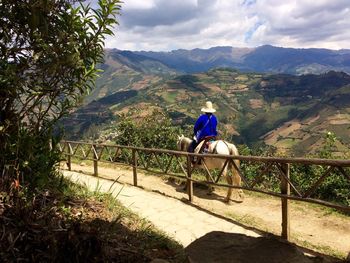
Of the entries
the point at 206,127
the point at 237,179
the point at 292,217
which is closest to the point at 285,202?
the point at 292,217

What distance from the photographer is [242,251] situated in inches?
163

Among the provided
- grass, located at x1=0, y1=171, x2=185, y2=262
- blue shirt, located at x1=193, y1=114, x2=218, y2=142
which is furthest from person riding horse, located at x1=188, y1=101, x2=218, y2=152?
grass, located at x1=0, y1=171, x2=185, y2=262

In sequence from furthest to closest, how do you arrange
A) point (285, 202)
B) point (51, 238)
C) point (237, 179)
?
1. point (237, 179)
2. point (285, 202)
3. point (51, 238)

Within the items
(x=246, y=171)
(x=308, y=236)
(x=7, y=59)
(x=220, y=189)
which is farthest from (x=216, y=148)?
(x=7, y=59)

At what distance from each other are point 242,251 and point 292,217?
5.93m

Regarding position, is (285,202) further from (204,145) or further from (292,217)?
(204,145)

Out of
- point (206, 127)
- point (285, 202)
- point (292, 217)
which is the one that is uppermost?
point (206, 127)

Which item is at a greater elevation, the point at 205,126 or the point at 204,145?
the point at 205,126

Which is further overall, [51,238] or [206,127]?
[206,127]

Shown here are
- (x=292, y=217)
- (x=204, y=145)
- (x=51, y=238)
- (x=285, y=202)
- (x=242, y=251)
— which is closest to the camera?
(x=51, y=238)

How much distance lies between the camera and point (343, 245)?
7.61 metres

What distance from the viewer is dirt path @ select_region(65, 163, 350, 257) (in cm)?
773

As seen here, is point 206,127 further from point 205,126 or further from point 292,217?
point 292,217

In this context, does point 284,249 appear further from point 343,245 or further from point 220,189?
point 220,189
